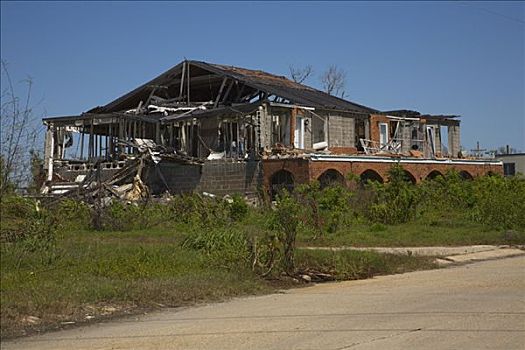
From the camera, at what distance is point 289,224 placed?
15.7 meters

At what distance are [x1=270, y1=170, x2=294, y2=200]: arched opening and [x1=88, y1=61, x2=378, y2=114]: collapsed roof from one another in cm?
661

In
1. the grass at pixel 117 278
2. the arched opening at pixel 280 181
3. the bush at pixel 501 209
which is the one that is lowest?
the grass at pixel 117 278

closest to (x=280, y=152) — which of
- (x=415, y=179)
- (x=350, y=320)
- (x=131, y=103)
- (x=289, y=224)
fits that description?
(x=415, y=179)

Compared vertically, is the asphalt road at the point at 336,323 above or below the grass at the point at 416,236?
below

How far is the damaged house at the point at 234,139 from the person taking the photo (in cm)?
3816

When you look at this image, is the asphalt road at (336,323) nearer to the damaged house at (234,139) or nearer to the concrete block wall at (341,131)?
the damaged house at (234,139)

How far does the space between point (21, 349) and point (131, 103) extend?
4199 centimetres

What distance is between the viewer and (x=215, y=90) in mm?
47812

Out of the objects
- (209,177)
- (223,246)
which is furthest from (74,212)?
(209,177)

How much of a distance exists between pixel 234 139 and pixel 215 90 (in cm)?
767

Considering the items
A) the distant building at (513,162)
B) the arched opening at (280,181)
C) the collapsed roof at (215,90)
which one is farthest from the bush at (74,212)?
the distant building at (513,162)

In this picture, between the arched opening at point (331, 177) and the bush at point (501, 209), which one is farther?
the arched opening at point (331, 177)

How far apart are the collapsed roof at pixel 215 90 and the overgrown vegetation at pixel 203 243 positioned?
611 inches

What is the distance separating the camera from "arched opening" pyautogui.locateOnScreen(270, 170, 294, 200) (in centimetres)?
3672
